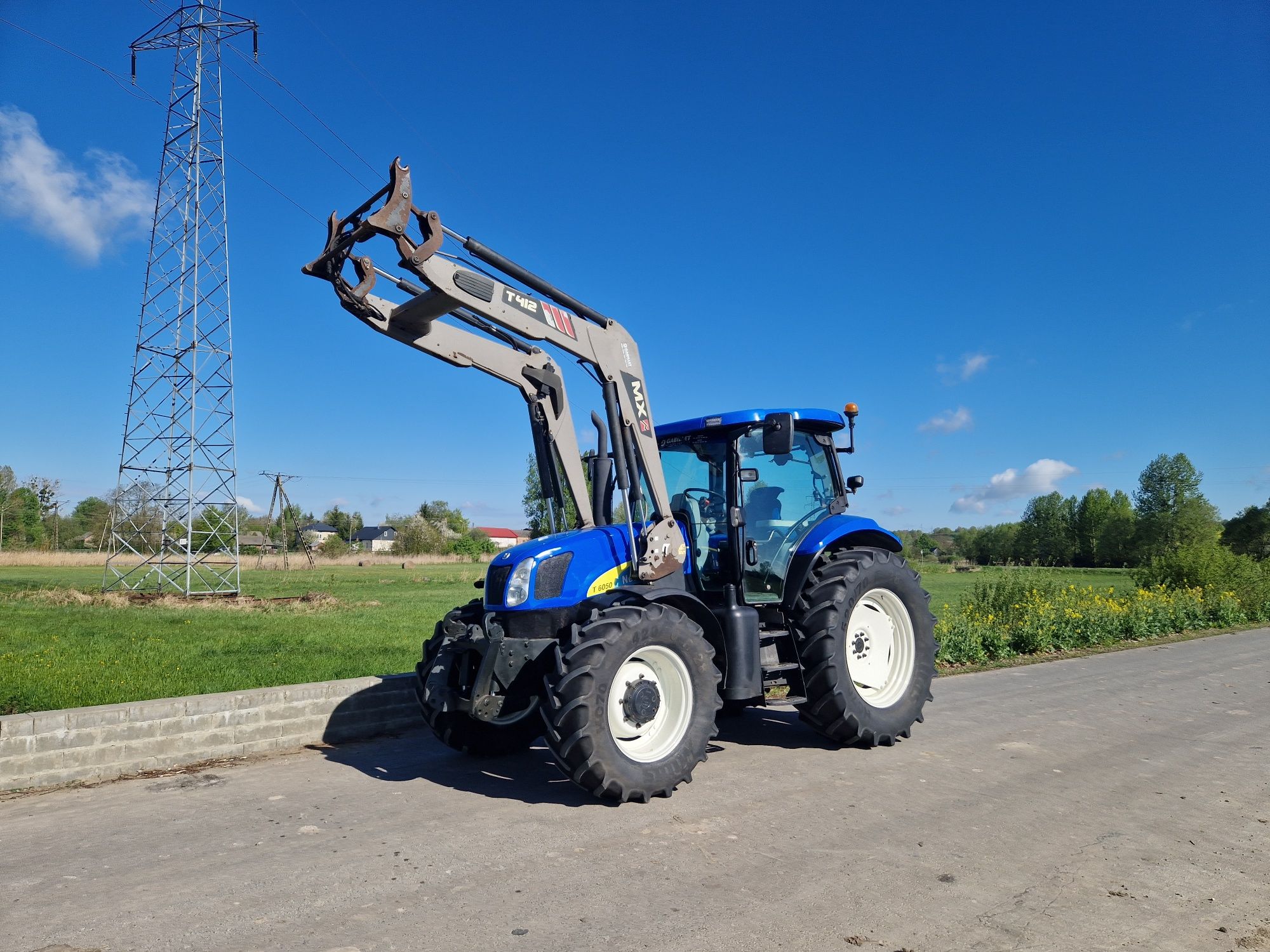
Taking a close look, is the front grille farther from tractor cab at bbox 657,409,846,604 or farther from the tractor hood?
tractor cab at bbox 657,409,846,604

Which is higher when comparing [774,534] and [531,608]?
[774,534]

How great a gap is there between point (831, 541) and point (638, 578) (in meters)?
1.78

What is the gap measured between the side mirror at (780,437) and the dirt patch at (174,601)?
14.8m

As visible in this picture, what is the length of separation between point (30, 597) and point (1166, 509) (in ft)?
262

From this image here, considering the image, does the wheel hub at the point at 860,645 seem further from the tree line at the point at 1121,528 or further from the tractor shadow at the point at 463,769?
the tree line at the point at 1121,528

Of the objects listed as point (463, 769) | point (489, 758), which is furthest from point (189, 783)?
point (489, 758)

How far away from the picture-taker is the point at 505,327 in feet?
19.8

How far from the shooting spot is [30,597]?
19125 millimetres

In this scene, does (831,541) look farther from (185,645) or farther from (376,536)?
(376,536)

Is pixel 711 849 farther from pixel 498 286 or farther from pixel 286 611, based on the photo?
pixel 286 611

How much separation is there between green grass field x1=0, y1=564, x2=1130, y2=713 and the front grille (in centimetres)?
339

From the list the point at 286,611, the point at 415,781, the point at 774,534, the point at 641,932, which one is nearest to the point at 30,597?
the point at 286,611

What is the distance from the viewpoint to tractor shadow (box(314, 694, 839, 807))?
18.4ft

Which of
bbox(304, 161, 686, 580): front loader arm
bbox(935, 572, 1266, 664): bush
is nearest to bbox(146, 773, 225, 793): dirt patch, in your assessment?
bbox(304, 161, 686, 580): front loader arm
